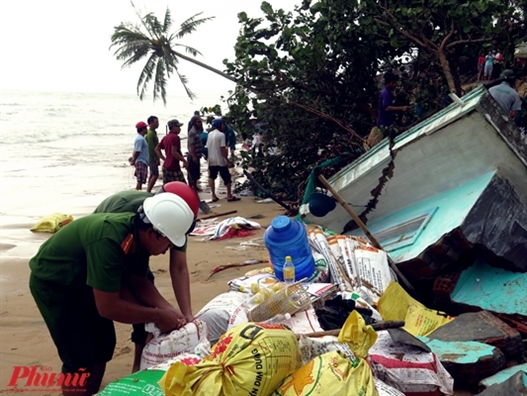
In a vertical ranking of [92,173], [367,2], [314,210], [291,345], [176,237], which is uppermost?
[367,2]

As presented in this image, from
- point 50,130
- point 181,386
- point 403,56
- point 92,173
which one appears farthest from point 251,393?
point 50,130

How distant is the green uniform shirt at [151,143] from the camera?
34.1 feet

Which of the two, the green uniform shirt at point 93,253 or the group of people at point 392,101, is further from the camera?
the group of people at point 392,101

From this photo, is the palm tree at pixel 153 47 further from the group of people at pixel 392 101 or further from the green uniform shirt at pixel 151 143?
the group of people at pixel 392 101

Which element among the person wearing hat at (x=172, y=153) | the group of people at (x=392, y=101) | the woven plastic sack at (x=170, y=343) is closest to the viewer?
the woven plastic sack at (x=170, y=343)

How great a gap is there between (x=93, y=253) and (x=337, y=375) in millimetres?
1158

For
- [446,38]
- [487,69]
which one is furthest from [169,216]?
[487,69]

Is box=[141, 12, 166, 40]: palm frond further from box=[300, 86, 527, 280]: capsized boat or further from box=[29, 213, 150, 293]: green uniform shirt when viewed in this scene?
box=[29, 213, 150, 293]: green uniform shirt

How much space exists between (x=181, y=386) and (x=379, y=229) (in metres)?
3.24

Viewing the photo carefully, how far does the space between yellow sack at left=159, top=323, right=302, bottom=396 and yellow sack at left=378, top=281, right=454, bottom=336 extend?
1.52 m

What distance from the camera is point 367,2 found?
22.0 feet

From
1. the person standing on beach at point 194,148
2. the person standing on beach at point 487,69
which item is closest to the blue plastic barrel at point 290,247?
the person standing on beach at point 194,148

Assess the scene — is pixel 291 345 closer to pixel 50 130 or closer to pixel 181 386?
pixel 181 386

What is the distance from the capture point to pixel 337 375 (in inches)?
84.3
